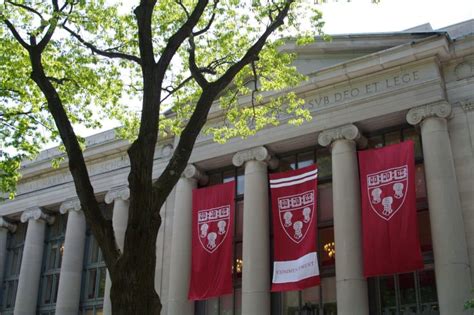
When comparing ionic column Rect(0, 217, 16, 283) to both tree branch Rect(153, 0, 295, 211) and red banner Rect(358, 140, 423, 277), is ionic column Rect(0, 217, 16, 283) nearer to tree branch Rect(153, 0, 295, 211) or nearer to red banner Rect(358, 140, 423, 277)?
red banner Rect(358, 140, 423, 277)

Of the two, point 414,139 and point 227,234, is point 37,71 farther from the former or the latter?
point 414,139

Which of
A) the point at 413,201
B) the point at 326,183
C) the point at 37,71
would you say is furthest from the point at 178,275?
the point at 37,71

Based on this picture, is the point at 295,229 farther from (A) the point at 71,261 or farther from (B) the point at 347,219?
(A) the point at 71,261

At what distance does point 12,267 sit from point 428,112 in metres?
27.2

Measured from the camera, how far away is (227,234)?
79.6ft

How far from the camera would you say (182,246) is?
25594 mm

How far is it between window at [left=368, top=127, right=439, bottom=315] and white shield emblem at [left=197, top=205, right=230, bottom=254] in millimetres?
6501

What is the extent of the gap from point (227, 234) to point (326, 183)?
4.83m

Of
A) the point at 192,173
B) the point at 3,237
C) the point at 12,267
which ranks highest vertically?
the point at 192,173

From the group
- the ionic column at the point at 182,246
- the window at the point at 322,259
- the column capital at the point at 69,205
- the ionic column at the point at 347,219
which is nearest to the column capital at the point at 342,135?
the ionic column at the point at 347,219

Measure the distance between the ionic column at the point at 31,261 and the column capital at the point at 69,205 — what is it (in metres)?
2.14

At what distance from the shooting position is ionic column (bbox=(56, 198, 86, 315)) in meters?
29.7

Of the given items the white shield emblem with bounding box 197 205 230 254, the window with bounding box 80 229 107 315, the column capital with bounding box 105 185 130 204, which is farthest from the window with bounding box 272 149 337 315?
the window with bounding box 80 229 107 315

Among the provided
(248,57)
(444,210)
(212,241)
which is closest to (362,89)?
(444,210)
